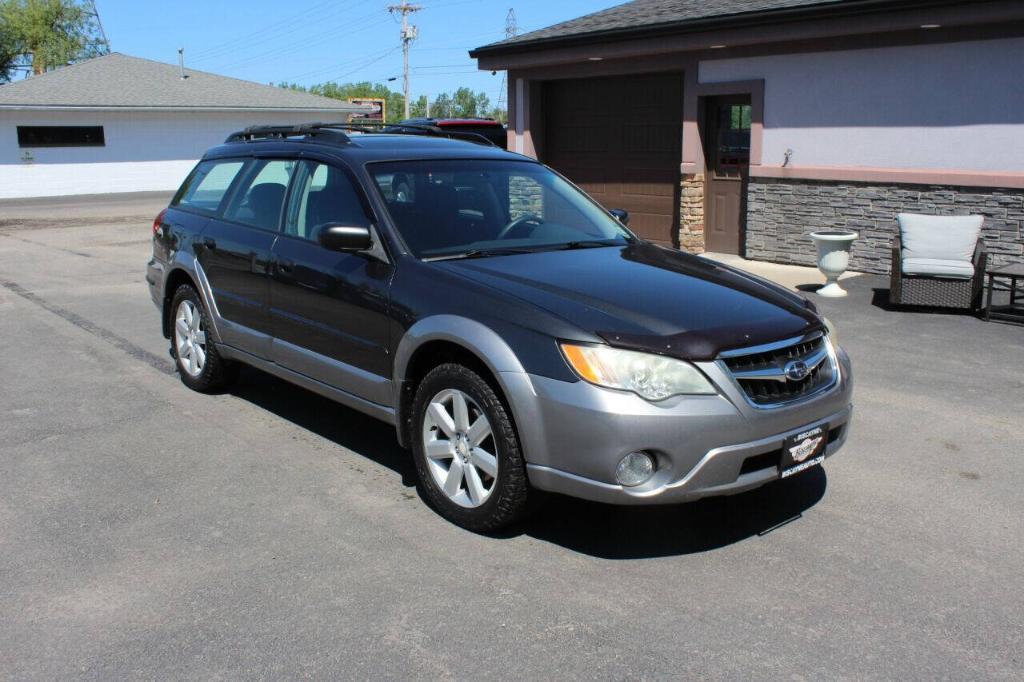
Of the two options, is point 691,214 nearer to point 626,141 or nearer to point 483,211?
point 626,141

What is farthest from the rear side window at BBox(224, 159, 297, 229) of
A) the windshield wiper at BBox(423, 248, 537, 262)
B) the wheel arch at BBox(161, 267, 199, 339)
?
the windshield wiper at BBox(423, 248, 537, 262)

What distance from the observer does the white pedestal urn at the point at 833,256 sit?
10.6 meters

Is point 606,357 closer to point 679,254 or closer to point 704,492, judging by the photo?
point 704,492

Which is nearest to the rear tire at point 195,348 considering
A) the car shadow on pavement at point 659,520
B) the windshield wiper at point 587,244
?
the car shadow on pavement at point 659,520

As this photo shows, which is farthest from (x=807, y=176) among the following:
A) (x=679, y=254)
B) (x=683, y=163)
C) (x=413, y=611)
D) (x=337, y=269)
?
(x=413, y=611)

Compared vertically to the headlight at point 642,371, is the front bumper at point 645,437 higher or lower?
lower

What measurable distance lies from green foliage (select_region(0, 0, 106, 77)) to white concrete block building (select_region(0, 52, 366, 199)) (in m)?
19.4

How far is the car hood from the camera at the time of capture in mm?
3932

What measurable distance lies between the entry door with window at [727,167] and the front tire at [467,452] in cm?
1034

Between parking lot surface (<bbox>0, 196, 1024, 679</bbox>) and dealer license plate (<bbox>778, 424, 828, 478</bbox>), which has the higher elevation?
dealer license plate (<bbox>778, 424, 828, 478</bbox>)

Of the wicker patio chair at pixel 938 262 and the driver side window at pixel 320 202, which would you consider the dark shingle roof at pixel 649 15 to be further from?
the driver side window at pixel 320 202

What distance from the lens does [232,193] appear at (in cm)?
634

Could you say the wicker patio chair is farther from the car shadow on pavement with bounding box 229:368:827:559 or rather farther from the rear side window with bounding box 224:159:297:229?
the rear side window with bounding box 224:159:297:229

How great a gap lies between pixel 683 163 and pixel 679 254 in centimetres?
921
